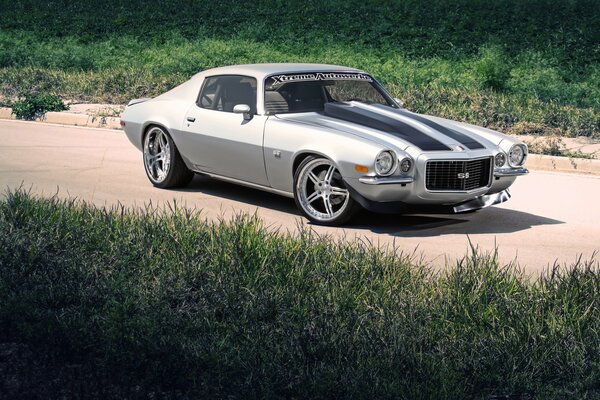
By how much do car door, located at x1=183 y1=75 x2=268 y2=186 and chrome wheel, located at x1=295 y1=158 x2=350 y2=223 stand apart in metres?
0.57

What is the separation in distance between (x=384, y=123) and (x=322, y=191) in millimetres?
838

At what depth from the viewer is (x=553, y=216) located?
36.4ft

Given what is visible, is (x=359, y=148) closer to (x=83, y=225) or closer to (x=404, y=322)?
(x=83, y=225)

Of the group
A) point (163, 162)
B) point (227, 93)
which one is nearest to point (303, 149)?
point (227, 93)

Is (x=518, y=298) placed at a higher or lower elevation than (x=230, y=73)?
lower

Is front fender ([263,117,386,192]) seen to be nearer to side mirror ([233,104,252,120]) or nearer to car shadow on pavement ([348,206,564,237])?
side mirror ([233,104,252,120])

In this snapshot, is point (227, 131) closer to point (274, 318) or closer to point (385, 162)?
point (385, 162)

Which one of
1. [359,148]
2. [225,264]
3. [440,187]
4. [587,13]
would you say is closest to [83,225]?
[225,264]

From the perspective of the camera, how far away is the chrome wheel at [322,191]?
10023 mm

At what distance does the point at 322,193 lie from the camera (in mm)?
10125

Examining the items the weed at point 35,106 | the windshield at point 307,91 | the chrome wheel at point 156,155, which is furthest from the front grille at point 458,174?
the weed at point 35,106

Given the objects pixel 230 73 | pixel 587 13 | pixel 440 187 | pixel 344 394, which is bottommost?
pixel 344 394

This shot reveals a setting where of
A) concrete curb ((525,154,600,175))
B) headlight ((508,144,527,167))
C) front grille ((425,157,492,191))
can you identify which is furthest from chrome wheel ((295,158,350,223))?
concrete curb ((525,154,600,175))

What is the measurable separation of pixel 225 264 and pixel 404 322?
5.02 ft
